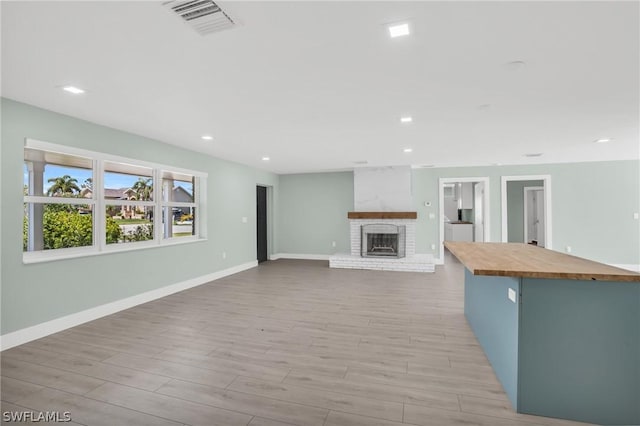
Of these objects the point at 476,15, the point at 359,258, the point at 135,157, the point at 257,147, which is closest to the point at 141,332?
the point at 135,157

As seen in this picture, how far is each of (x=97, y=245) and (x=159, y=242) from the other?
37.9 inches

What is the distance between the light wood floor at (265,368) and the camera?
2.00 meters

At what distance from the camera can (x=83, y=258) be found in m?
3.64

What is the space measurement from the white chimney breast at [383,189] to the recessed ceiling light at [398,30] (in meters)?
5.69

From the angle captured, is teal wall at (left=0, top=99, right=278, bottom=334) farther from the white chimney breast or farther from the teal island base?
the teal island base

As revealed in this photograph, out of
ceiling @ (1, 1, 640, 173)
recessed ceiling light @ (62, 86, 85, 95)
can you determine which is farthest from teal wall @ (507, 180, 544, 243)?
recessed ceiling light @ (62, 86, 85, 95)

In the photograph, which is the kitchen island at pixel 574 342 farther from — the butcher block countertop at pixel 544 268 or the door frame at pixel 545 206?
the door frame at pixel 545 206

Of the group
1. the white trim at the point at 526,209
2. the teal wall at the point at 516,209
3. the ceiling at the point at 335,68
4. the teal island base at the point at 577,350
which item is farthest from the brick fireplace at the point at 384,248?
the teal island base at the point at 577,350

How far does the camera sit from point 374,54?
213 centimetres

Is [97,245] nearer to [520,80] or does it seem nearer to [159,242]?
[159,242]

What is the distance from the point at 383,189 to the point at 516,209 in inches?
181

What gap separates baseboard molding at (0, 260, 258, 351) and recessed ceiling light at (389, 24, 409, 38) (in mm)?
4120

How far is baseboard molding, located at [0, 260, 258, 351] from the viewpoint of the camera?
298cm

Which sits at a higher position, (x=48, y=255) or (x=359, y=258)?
(x=48, y=255)
